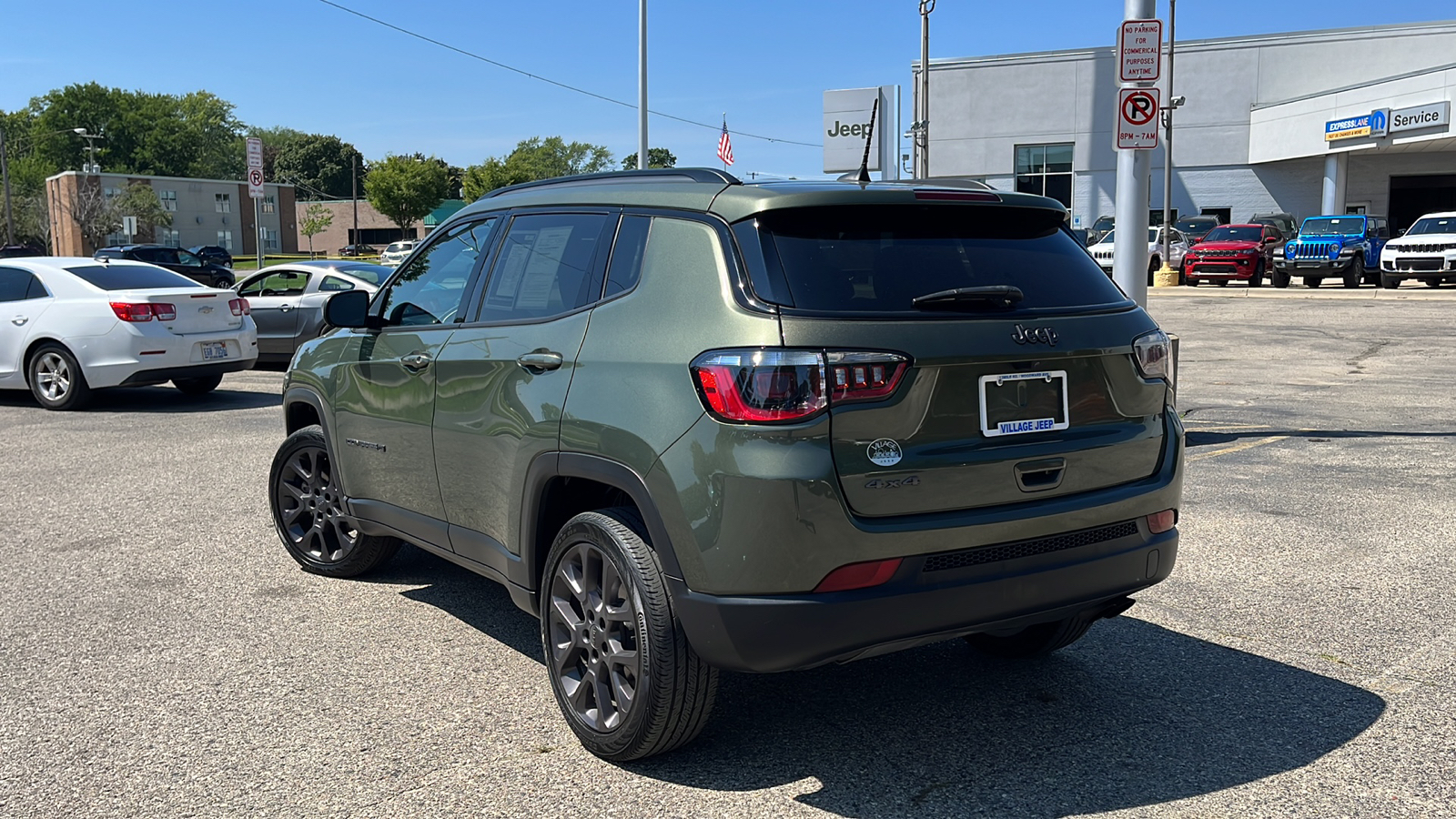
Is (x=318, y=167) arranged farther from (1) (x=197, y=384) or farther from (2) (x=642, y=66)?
(1) (x=197, y=384)

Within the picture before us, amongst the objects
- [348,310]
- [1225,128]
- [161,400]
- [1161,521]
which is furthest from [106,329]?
[1225,128]

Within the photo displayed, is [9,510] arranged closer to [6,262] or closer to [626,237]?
[626,237]

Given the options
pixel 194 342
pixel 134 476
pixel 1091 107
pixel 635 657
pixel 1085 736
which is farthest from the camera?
pixel 1091 107

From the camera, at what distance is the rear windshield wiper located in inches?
135

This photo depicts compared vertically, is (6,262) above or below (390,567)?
above

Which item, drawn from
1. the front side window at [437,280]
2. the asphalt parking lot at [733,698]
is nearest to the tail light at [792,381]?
the asphalt parking lot at [733,698]

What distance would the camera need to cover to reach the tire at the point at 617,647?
11.3ft

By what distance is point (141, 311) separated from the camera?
38.4 ft

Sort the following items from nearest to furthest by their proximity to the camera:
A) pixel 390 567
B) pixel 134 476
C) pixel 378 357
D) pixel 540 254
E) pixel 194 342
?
1. pixel 540 254
2. pixel 378 357
3. pixel 390 567
4. pixel 134 476
5. pixel 194 342

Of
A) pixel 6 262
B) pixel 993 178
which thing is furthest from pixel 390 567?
pixel 993 178

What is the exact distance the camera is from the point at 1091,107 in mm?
53312

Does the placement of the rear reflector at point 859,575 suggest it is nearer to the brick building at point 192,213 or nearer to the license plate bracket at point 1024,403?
the license plate bracket at point 1024,403

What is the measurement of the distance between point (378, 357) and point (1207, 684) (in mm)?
3458

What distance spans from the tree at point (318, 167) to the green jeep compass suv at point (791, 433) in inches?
5786
